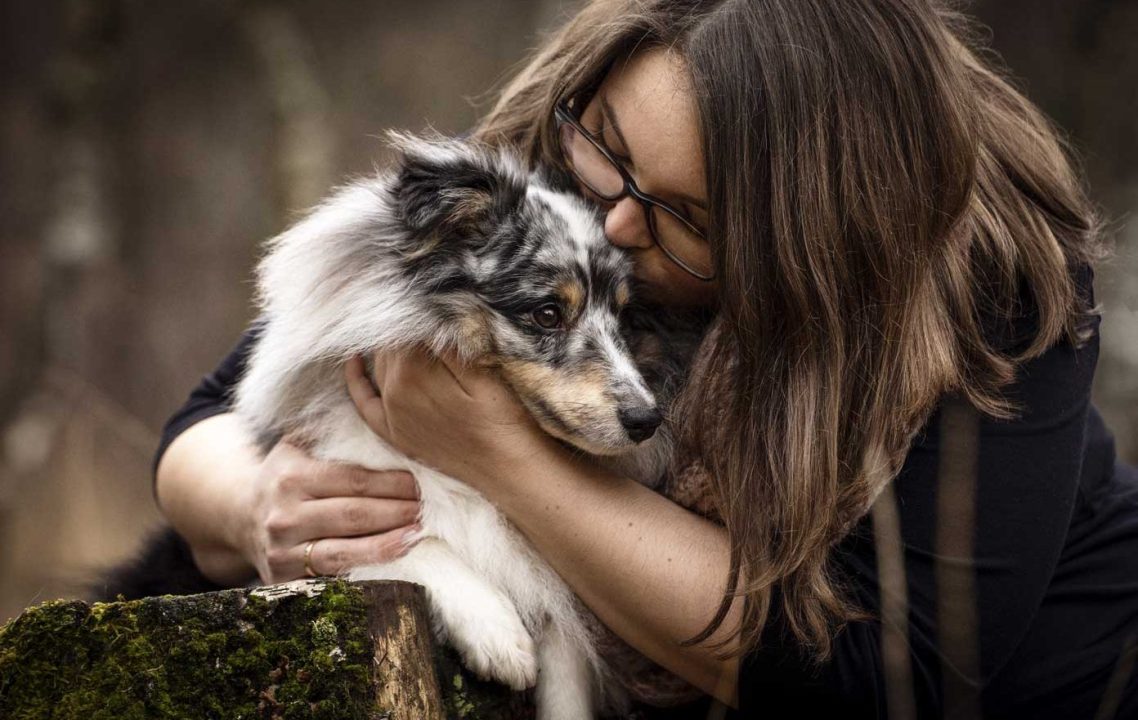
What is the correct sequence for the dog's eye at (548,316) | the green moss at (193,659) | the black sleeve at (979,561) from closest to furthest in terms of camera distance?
1. the green moss at (193,659)
2. the black sleeve at (979,561)
3. the dog's eye at (548,316)

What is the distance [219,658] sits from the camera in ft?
5.31

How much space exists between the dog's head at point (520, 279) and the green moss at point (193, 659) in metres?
0.70

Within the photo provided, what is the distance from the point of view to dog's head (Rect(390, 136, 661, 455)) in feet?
7.30

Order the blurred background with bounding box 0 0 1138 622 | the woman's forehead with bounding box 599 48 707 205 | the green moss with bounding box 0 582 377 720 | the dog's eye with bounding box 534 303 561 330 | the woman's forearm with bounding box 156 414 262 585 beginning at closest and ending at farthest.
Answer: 1. the green moss with bounding box 0 582 377 720
2. the woman's forehead with bounding box 599 48 707 205
3. the dog's eye with bounding box 534 303 561 330
4. the woman's forearm with bounding box 156 414 262 585
5. the blurred background with bounding box 0 0 1138 622

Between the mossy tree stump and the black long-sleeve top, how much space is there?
2.34 ft

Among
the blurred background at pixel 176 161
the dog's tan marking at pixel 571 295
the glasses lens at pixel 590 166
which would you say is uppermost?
the glasses lens at pixel 590 166

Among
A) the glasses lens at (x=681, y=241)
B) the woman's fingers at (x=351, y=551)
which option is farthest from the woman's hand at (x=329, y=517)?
the glasses lens at (x=681, y=241)

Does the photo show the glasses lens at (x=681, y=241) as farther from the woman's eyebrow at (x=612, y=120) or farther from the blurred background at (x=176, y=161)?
the blurred background at (x=176, y=161)

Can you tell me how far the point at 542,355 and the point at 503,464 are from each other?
25cm

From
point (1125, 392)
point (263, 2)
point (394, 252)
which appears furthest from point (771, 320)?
point (263, 2)

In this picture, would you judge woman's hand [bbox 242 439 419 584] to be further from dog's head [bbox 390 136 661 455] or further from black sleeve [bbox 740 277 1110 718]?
black sleeve [bbox 740 277 1110 718]

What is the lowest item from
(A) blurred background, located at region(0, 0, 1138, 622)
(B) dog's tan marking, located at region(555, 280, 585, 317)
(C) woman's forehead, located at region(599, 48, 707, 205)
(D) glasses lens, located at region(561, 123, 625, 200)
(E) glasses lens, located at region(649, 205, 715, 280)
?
(A) blurred background, located at region(0, 0, 1138, 622)

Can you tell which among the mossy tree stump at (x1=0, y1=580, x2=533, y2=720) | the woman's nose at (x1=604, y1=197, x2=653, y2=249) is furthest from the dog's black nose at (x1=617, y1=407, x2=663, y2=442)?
the mossy tree stump at (x1=0, y1=580, x2=533, y2=720)

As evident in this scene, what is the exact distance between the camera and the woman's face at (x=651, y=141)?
6.86ft
